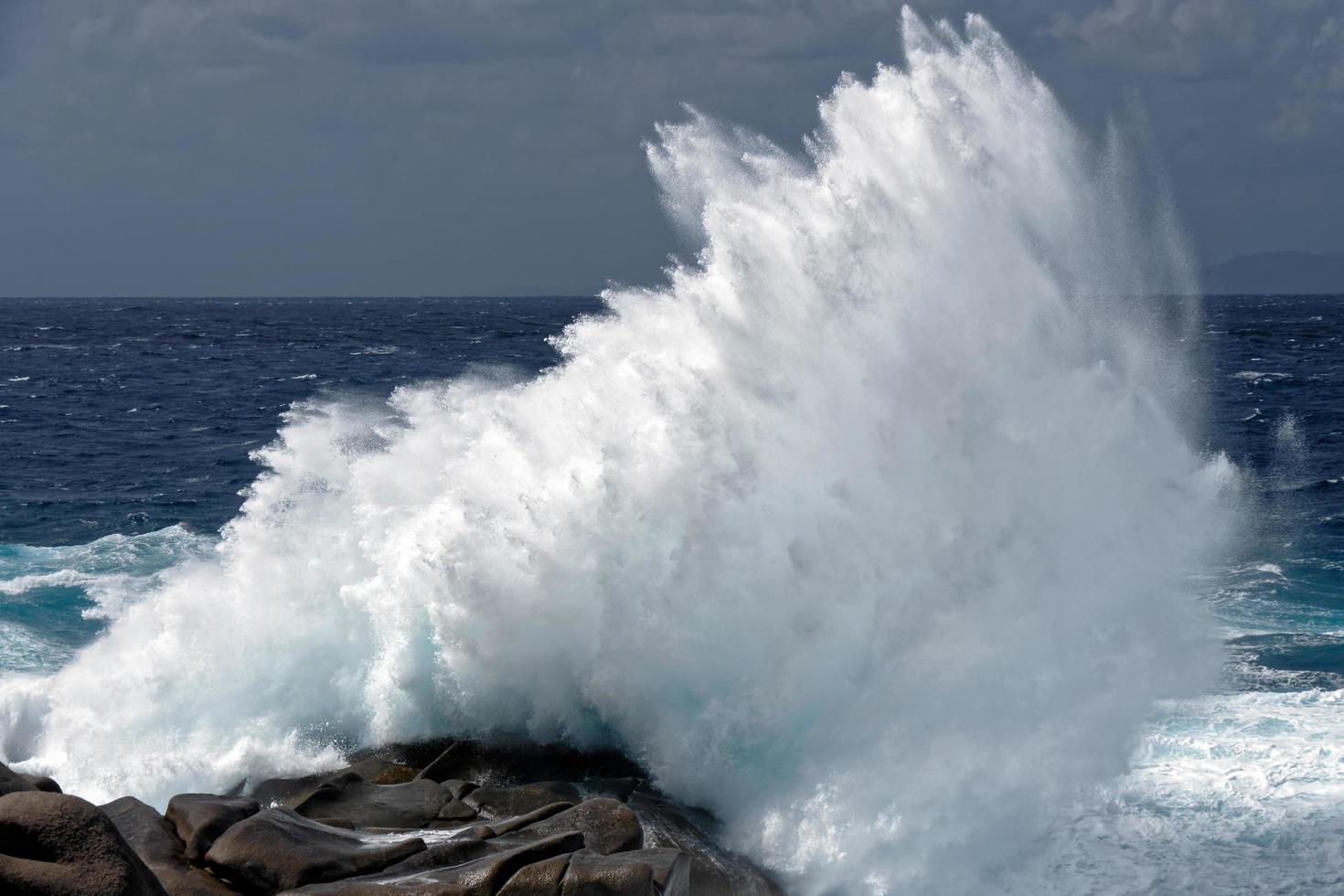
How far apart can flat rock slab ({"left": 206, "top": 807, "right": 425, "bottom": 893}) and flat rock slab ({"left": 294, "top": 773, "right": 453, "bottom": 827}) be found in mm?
1164

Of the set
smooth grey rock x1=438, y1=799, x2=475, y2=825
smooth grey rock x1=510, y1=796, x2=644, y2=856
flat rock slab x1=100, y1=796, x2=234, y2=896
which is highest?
flat rock slab x1=100, y1=796, x2=234, y2=896

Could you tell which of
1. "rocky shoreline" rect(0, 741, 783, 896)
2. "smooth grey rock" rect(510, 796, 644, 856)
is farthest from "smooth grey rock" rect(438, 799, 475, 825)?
"smooth grey rock" rect(510, 796, 644, 856)

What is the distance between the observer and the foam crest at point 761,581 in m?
13.5

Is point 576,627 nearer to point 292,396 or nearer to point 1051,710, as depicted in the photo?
point 1051,710

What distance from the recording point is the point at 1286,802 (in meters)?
13.2

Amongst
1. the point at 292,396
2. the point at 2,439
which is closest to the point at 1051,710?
the point at 2,439

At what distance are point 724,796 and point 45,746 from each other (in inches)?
311

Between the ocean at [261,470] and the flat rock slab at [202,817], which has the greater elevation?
the flat rock slab at [202,817]

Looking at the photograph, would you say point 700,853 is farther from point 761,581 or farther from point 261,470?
point 261,470

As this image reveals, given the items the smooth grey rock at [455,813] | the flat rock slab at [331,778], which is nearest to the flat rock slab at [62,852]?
the smooth grey rock at [455,813]

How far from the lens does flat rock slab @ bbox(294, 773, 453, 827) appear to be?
450 inches

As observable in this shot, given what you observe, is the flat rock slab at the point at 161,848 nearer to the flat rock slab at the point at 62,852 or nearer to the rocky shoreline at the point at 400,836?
the rocky shoreline at the point at 400,836

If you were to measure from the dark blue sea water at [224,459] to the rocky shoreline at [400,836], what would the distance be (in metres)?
7.85

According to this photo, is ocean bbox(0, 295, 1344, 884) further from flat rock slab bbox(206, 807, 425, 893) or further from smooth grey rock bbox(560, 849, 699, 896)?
flat rock slab bbox(206, 807, 425, 893)
